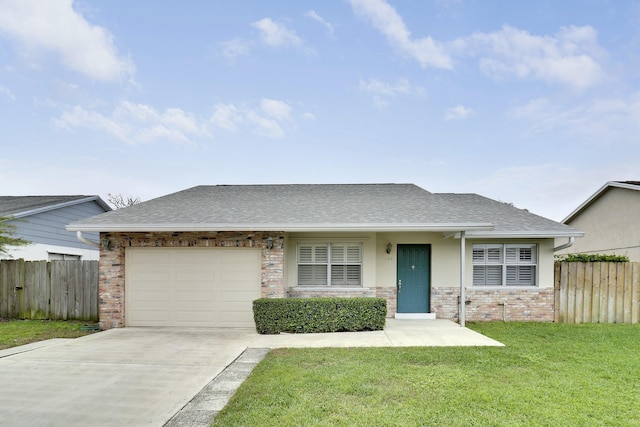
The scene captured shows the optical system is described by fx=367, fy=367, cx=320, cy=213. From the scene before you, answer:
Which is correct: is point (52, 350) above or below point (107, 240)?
below

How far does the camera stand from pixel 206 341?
772 cm

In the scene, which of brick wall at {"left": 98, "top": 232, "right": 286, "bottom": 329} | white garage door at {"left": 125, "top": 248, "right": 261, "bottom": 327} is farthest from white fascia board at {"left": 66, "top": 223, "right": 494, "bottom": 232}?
white garage door at {"left": 125, "top": 248, "right": 261, "bottom": 327}

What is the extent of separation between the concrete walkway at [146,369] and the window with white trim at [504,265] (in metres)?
2.09

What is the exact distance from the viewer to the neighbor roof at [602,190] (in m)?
14.8

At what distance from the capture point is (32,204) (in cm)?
1491

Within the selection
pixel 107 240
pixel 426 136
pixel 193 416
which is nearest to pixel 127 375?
pixel 193 416

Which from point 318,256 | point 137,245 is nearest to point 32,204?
point 137,245

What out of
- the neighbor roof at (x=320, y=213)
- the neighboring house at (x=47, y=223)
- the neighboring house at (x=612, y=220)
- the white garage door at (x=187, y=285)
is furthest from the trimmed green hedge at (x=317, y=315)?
the neighboring house at (x=612, y=220)

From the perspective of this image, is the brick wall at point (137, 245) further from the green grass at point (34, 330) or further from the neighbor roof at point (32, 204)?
the neighbor roof at point (32, 204)

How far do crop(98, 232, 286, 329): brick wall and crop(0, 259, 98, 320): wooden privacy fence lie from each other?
6.16ft

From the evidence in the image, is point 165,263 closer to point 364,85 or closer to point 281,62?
point 281,62

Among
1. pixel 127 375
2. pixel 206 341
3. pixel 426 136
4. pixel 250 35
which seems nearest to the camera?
pixel 127 375

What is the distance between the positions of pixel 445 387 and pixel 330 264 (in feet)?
18.8

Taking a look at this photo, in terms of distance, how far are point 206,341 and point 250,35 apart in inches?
373
